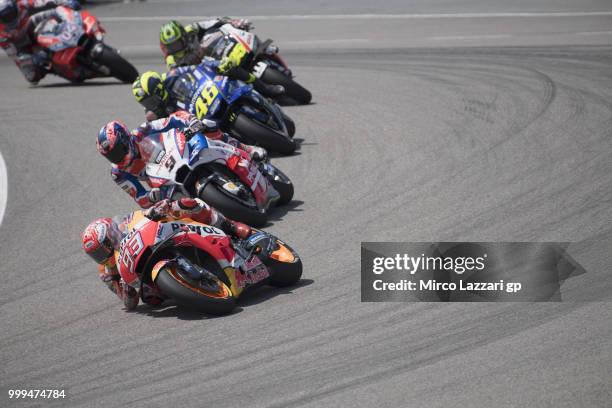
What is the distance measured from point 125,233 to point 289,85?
8.72 m

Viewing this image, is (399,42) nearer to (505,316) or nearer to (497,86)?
(497,86)

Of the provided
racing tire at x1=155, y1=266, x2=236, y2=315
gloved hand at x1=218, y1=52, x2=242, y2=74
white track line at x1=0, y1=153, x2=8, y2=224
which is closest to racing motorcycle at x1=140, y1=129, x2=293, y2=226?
racing tire at x1=155, y1=266, x2=236, y2=315

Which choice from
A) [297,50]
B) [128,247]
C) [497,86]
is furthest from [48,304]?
[297,50]

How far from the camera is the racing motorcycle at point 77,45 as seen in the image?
816 inches

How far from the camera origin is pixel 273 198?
12.4 meters

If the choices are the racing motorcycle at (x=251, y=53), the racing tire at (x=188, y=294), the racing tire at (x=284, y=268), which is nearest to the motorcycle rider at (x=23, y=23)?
the racing motorcycle at (x=251, y=53)

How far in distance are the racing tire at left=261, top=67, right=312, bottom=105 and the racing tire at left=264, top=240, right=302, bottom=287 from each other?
786 cm

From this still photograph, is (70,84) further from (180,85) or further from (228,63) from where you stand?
(180,85)

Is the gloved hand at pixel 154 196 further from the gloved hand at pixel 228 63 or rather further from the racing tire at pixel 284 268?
the gloved hand at pixel 228 63

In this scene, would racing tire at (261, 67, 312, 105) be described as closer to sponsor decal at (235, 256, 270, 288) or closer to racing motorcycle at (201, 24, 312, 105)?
racing motorcycle at (201, 24, 312, 105)

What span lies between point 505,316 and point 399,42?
49.6 feet

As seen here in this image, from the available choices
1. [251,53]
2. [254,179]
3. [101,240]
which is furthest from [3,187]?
[101,240]

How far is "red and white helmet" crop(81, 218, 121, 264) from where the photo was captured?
9.30m

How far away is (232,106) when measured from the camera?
46.8 ft
